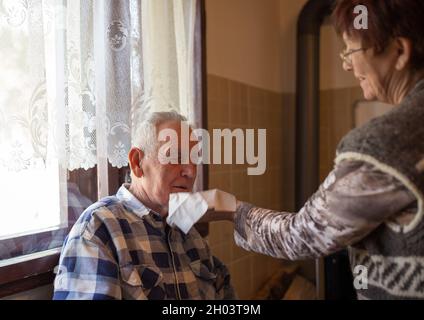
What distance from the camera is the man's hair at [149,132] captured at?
1.10 m

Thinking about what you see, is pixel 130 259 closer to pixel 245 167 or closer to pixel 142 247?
pixel 142 247

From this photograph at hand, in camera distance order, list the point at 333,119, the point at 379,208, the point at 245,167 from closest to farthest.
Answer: the point at 379,208 < the point at 245,167 < the point at 333,119

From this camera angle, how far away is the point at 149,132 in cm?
110

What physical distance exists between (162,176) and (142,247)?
195 millimetres

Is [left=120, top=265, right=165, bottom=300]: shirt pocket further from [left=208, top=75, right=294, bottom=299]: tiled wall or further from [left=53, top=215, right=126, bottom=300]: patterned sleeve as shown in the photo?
[left=208, top=75, right=294, bottom=299]: tiled wall

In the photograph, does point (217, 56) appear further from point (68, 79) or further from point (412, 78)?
point (412, 78)

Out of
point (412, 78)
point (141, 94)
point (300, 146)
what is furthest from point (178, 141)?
point (300, 146)

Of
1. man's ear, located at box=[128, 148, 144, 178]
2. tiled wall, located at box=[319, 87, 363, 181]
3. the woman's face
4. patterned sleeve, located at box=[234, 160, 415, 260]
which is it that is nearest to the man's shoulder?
man's ear, located at box=[128, 148, 144, 178]

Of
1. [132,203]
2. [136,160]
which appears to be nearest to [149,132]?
[136,160]

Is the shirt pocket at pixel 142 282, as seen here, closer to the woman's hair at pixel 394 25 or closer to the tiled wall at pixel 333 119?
the woman's hair at pixel 394 25

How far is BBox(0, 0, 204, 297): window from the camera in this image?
89cm

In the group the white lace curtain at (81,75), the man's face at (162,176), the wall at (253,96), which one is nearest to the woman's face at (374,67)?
the man's face at (162,176)
